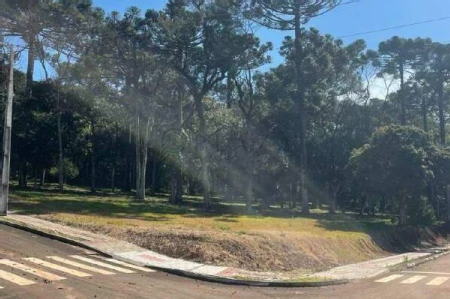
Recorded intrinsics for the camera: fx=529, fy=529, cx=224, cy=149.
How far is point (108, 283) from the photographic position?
12.7 m

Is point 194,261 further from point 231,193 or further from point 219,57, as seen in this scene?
point 231,193

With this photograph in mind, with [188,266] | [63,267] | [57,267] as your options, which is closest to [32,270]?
[57,267]

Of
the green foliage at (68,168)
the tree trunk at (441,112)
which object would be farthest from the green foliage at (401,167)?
the green foliage at (68,168)

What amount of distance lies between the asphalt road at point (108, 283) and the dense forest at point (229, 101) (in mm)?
20176

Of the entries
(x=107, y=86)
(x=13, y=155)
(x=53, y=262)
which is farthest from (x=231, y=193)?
(x=53, y=262)

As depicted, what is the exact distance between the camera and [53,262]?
1454 cm

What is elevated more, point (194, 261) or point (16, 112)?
point (16, 112)

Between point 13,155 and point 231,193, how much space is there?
30.8m

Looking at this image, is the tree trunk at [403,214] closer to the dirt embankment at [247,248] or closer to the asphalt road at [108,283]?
the dirt embankment at [247,248]

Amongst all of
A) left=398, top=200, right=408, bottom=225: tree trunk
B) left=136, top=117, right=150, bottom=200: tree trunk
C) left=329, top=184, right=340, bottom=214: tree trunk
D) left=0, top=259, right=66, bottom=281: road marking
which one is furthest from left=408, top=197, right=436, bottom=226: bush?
left=0, top=259, right=66, bottom=281: road marking

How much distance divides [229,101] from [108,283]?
40.4 meters

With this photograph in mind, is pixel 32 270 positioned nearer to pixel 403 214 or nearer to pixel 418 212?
pixel 403 214

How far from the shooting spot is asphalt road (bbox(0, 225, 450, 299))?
1148 centimetres

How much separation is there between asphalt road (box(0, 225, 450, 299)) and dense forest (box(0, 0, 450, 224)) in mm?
20176
